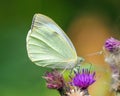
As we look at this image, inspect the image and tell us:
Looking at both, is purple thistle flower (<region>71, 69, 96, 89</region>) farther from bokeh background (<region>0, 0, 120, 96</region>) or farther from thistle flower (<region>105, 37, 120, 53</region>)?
bokeh background (<region>0, 0, 120, 96</region>)

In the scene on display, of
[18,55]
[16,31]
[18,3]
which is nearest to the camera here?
[18,55]

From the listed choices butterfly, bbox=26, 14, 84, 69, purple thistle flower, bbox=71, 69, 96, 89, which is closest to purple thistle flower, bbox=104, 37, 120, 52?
purple thistle flower, bbox=71, 69, 96, 89

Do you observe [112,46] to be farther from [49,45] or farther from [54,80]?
[49,45]

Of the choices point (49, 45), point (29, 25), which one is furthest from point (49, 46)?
point (29, 25)

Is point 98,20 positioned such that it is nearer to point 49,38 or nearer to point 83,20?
point 83,20

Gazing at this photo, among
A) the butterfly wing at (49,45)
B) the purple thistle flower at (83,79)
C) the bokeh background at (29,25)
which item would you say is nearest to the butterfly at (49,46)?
the butterfly wing at (49,45)

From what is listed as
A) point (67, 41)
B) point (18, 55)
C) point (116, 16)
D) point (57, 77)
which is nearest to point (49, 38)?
point (67, 41)

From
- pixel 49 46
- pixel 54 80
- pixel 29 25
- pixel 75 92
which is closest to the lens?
pixel 75 92
